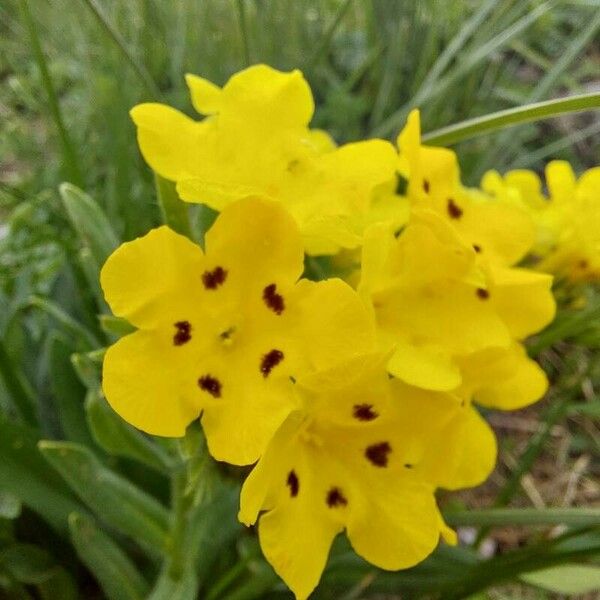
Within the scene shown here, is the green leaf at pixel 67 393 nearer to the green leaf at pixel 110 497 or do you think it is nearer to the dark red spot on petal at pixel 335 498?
the green leaf at pixel 110 497

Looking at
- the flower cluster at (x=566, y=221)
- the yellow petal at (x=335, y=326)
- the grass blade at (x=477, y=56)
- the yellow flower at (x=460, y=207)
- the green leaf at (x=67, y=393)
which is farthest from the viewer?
the grass blade at (x=477, y=56)

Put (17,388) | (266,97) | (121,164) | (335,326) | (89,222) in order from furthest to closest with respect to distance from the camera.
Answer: (121,164), (17,388), (89,222), (266,97), (335,326)

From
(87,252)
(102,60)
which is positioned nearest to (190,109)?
(102,60)

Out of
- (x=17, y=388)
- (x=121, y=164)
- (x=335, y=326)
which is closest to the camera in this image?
(x=335, y=326)

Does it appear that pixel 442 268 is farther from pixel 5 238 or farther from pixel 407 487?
pixel 5 238

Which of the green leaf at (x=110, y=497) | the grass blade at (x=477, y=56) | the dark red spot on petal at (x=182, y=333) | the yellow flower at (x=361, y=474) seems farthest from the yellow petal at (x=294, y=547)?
the grass blade at (x=477, y=56)

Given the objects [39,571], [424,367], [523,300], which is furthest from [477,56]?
[39,571]

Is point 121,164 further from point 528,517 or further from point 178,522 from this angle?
point 528,517

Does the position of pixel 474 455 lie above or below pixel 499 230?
below

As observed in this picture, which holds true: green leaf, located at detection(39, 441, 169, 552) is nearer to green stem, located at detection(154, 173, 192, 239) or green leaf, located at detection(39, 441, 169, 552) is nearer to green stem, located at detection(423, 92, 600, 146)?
green stem, located at detection(154, 173, 192, 239)
